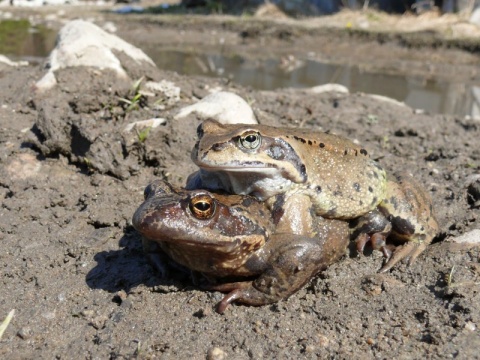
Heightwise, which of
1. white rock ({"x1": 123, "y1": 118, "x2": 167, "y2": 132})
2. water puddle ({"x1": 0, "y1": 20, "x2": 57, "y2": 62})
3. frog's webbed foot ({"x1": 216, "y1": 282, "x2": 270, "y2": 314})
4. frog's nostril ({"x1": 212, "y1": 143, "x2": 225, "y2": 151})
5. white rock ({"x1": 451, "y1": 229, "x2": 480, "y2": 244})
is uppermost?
frog's nostril ({"x1": 212, "y1": 143, "x2": 225, "y2": 151})

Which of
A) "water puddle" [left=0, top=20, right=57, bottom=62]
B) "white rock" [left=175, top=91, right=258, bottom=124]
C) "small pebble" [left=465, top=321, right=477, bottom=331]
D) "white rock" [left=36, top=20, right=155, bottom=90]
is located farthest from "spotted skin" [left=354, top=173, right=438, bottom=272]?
"water puddle" [left=0, top=20, right=57, bottom=62]

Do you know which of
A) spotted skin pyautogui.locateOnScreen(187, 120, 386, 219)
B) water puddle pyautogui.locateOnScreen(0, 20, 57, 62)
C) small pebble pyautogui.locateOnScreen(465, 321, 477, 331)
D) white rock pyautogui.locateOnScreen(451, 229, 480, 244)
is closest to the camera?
small pebble pyautogui.locateOnScreen(465, 321, 477, 331)

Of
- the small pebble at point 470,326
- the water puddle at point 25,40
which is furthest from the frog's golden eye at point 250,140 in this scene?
the water puddle at point 25,40

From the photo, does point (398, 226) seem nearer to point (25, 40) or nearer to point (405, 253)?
point (405, 253)

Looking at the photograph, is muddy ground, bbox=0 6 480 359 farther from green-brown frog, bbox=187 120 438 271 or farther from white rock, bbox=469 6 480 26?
white rock, bbox=469 6 480 26

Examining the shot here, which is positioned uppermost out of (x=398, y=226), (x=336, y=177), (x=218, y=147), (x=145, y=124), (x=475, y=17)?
(x=218, y=147)

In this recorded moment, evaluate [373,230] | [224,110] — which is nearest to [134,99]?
[224,110]

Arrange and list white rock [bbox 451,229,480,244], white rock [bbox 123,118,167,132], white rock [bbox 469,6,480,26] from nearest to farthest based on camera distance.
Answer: white rock [bbox 451,229,480,244], white rock [bbox 123,118,167,132], white rock [bbox 469,6,480,26]
